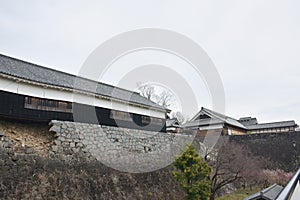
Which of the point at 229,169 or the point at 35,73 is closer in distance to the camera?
the point at 35,73

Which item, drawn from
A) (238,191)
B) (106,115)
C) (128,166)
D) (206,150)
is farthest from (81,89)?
(238,191)

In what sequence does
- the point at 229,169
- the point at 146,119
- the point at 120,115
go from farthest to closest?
the point at 146,119 < the point at 120,115 < the point at 229,169

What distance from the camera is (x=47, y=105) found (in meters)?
7.57

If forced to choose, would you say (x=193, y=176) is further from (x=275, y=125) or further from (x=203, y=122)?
(x=275, y=125)

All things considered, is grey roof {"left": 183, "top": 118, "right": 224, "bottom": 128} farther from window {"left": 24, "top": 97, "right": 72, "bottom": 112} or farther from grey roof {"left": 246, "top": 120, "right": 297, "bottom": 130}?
window {"left": 24, "top": 97, "right": 72, "bottom": 112}

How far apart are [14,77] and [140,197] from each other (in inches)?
206

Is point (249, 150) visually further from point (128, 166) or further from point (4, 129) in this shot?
point (4, 129)

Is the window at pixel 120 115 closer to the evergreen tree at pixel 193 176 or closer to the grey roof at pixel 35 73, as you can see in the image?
the grey roof at pixel 35 73

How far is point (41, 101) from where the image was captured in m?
7.45

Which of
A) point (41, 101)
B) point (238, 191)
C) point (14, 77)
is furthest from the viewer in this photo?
point (238, 191)

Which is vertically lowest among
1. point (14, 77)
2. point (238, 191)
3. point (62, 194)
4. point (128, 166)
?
point (238, 191)

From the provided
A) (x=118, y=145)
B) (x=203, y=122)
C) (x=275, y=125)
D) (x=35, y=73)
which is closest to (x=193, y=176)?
(x=118, y=145)

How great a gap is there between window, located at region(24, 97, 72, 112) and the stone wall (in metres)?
0.71

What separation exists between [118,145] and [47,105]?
2.85 metres
